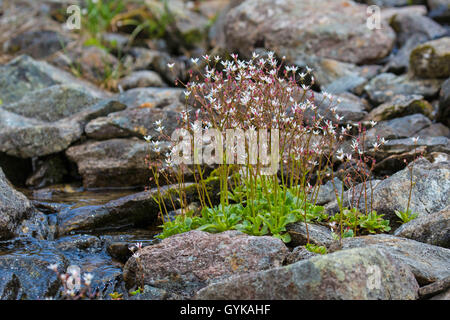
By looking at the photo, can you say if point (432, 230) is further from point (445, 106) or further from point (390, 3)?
point (390, 3)

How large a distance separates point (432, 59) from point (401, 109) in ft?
5.21

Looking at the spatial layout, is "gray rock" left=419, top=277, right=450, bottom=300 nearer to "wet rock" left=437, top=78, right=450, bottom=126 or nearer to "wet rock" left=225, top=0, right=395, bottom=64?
"wet rock" left=437, top=78, right=450, bottom=126

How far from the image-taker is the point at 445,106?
698 cm

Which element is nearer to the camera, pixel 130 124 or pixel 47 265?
pixel 47 265

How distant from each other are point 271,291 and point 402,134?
4254 millimetres

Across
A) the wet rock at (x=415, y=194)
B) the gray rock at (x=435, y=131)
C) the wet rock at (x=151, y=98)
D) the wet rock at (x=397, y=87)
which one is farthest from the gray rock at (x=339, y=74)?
the wet rock at (x=415, y=194)

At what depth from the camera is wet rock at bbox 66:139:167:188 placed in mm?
6809

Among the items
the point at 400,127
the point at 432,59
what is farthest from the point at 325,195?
the point at 432,59

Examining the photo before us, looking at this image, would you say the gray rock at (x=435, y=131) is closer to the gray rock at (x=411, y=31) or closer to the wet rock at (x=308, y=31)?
the gray rock at (x=411, y=31)

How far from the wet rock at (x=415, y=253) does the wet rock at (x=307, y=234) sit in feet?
0.66

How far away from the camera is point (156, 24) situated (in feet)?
42.5

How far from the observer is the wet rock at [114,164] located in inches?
268
